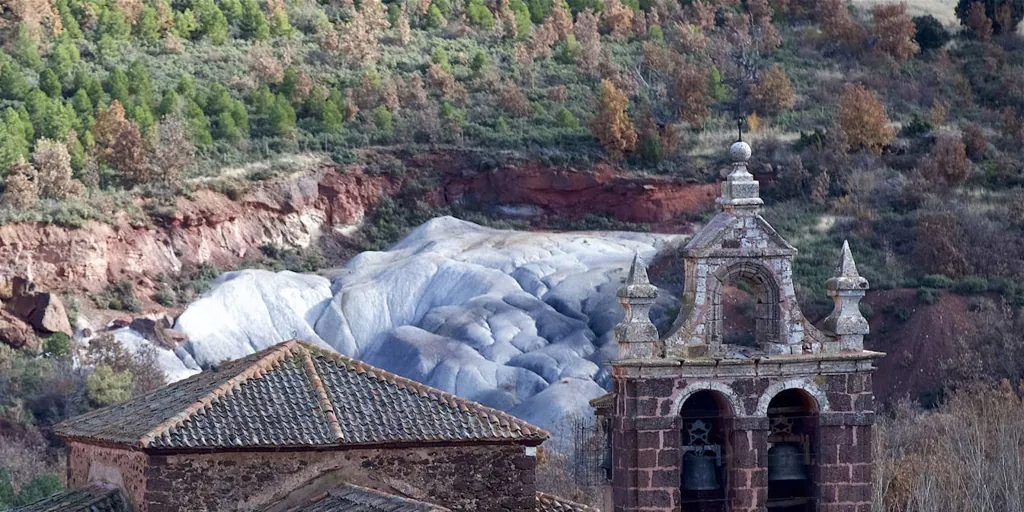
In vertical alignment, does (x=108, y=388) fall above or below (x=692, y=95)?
below

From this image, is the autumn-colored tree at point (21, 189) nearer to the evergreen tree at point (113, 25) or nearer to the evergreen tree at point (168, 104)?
the evergreen tree at point (168, 104)

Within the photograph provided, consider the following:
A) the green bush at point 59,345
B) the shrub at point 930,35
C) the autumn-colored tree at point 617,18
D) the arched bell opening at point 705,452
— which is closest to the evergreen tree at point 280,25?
the autumn-colored tree at point 617,18

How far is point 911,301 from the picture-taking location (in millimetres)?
72875

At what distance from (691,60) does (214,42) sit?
20957 millimetres

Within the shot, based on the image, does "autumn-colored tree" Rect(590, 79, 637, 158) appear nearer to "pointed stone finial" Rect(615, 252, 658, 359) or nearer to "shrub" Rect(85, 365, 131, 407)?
"shrub" Rect(85, 365, 131, 407)

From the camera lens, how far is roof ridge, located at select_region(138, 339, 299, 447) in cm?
2880

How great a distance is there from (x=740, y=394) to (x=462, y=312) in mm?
50342

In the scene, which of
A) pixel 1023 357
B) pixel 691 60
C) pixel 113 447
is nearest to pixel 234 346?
pixel 1023 357

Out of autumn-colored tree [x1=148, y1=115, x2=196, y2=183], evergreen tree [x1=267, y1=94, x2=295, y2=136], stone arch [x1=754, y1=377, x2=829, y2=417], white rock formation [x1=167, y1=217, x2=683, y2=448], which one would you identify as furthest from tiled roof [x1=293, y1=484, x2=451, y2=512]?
evergreen tree [x1=267, y1=94, x2=295, y2=136]

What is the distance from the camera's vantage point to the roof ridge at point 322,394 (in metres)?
29.2

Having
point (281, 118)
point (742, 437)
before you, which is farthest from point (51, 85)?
point (742, 437)

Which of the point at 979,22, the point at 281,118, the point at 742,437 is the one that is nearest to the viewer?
the point at 742,437

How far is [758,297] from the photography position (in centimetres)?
2669

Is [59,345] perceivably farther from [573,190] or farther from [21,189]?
[573,190]
